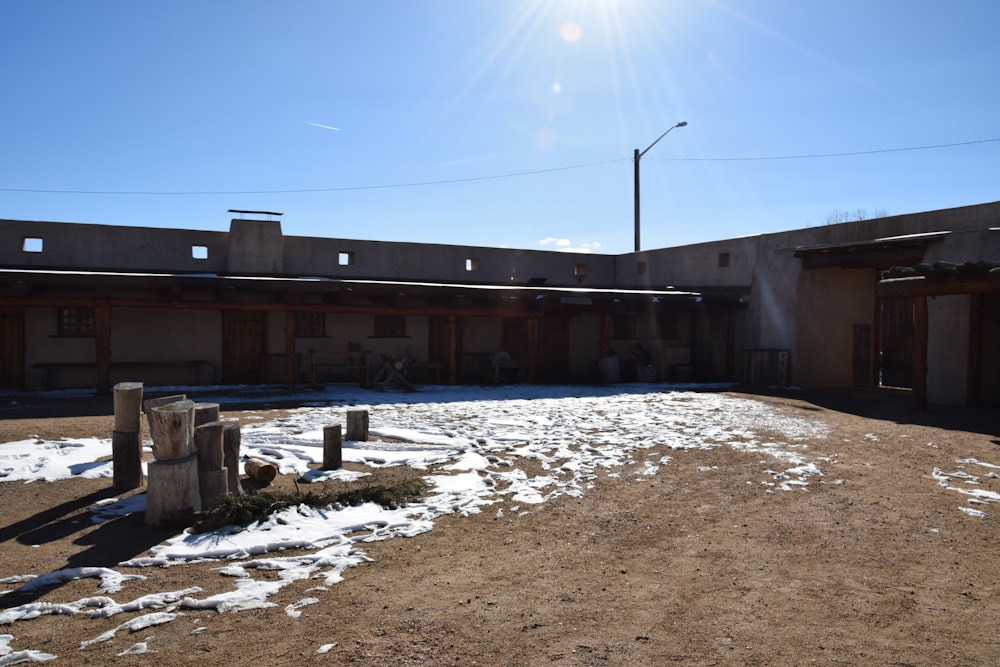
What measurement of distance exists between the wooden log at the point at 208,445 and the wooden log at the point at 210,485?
0.05 m

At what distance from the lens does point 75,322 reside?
54.6 ft

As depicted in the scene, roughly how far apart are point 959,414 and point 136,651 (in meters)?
14.3

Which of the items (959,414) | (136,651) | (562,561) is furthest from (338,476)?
(959,414)

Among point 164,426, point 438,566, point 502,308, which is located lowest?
point 438,566

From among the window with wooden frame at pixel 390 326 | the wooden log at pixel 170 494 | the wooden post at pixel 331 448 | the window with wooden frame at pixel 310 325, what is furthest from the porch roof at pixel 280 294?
the wooden log at pixel 170 494

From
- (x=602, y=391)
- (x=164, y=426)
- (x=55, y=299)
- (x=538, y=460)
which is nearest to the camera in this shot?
(x=164, y=426)

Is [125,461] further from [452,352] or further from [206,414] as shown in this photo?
[452,352]

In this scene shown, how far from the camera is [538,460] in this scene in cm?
853

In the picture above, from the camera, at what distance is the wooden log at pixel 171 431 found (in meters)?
5.55

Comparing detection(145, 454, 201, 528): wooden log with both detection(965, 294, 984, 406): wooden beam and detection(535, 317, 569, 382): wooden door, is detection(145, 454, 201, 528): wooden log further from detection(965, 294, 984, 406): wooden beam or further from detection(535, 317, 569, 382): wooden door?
detection(535, 317, 569, 382): wooden door

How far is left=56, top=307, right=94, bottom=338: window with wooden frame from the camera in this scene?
54.1 feet

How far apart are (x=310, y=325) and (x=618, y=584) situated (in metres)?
15.7

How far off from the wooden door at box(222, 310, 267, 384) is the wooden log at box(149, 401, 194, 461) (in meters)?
12.9

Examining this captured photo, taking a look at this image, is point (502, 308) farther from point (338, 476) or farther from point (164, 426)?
point (164, 426)
